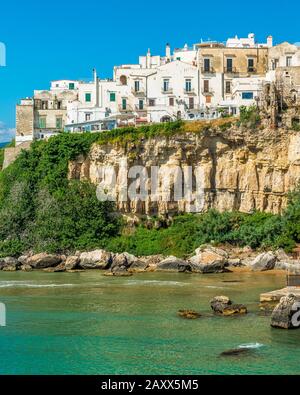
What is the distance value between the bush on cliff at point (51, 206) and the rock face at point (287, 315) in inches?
848

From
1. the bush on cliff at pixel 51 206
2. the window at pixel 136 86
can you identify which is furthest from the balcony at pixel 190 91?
the bush on cliff at pixel 51 206

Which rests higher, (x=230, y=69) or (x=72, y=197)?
(x=230, y=69)

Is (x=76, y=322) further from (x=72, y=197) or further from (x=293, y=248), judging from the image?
(x=72, y=197)

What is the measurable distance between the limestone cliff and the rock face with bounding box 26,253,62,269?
6.51 m

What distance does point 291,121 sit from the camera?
42.9 meters

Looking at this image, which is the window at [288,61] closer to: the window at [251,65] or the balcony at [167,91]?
the window at [251,65]

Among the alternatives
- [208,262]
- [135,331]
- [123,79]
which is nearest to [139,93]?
[123,79]

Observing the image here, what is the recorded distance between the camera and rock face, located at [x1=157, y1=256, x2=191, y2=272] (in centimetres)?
3797

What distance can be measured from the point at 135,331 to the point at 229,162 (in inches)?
910

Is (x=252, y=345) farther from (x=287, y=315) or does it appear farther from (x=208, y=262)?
(x=208, y=262)

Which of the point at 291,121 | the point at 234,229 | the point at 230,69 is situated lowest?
the point at 234,229

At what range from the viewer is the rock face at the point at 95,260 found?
3981 centimetres

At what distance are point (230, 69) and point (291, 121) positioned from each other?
10.2 meters
